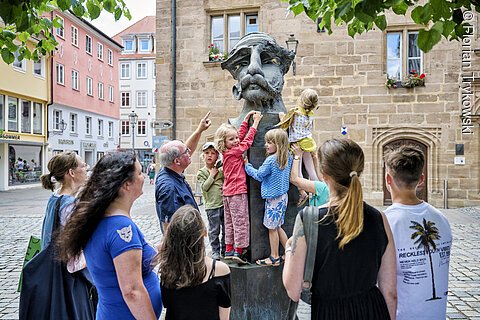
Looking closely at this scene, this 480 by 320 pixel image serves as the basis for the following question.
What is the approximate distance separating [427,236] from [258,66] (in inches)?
80.2

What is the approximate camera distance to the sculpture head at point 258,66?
3.82 meters

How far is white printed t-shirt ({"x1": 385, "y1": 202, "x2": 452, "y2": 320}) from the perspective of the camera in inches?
92.1

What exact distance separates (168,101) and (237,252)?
12.1 metres

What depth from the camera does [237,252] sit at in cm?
384

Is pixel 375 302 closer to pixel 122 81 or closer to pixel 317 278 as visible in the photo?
pixel 317 278

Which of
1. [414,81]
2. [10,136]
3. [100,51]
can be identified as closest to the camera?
[414,81]

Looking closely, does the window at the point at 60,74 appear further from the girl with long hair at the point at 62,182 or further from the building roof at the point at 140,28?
the girl with long hair at the point at 62,182

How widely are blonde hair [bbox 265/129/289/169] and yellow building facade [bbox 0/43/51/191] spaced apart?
24.9 metres

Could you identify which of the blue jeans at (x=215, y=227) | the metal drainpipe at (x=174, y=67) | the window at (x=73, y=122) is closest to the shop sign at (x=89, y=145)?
the window at (x=73, y=122)

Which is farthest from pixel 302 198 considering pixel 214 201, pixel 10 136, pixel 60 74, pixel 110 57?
pixel 110 57

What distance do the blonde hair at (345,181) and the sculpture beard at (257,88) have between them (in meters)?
1.71

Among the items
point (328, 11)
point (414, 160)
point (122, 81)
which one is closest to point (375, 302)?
point (414, 160)

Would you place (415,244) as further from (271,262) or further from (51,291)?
(51,291)

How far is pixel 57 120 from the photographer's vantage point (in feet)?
104
